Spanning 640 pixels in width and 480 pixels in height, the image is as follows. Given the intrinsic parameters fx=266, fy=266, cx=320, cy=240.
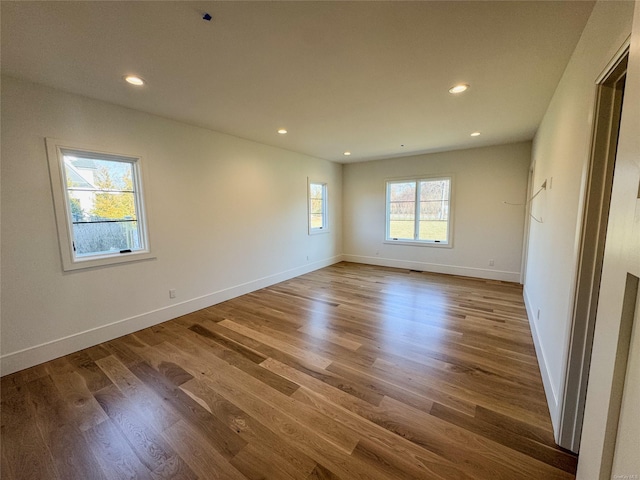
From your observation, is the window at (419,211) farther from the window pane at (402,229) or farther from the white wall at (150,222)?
the white wall at (150,222)

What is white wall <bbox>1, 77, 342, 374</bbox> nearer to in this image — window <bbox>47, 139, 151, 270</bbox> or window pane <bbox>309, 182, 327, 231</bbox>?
window <bbox>47, 139, 151, 270</bbox>

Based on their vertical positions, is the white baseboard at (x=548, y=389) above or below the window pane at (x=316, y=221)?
below

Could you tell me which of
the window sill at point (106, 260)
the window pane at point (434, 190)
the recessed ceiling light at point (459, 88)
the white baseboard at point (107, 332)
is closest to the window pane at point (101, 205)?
the window sill at point (106, 260)

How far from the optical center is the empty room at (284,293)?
1434 mm

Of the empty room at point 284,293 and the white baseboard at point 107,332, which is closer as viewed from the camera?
the empty room at point 284,293

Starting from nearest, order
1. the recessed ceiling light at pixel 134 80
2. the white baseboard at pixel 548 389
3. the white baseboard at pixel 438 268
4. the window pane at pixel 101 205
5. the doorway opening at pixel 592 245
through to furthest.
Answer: the doorway opening at pixel 592 245 → the white baseboard at pixel 548 389 → the recessed ceiling light at pixel 134 80 → the window pane at pixel 101 205 → the white baseboard at pixel 438 268

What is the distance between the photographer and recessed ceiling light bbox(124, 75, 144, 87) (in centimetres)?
223

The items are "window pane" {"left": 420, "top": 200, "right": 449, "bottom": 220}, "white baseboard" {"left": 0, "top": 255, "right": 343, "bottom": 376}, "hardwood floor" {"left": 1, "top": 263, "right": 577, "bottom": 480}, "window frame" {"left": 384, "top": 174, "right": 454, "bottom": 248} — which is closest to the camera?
"hardwood floor" {"left": 1, "top": 263, "right": 577, "bottom": 480}

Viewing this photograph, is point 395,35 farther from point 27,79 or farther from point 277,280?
point 277,280

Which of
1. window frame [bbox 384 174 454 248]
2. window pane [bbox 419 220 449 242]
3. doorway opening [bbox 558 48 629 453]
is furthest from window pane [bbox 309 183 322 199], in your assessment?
doorway opening [bbox 558 48 629 453]

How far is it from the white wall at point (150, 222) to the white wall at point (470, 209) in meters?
1.94

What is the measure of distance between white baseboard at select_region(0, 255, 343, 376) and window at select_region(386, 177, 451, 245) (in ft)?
11.1

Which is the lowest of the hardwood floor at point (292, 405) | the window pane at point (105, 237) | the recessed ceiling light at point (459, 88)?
the hardwood floor at point (292, 405)

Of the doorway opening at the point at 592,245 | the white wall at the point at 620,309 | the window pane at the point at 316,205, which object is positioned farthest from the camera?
the window pane at the point at 316,205
